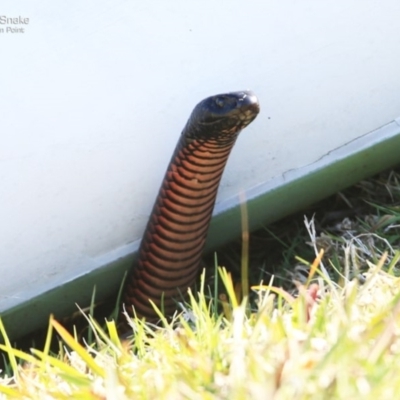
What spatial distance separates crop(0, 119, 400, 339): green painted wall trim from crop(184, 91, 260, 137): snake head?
1.28ft

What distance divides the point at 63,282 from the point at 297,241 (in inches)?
29.9

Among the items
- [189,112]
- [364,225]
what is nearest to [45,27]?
[189,112]

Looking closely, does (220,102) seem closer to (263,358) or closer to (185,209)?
(185,209)

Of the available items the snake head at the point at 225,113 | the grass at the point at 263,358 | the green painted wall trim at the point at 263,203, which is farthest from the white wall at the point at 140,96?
the grass at the point at 263,358

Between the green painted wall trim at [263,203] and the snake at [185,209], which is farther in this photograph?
the green painted wall trim at [263,203]

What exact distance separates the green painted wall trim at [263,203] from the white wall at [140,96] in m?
0.03

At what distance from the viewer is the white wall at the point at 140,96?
2.64 meters

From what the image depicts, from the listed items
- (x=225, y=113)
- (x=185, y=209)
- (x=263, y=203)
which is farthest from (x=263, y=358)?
(x=263, y=203)

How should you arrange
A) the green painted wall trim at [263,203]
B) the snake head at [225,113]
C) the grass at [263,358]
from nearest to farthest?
the grass at [263,358]
the snake head at [225,113]
the green painted wall trim at [263,203]

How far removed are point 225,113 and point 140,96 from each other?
36 centimetres

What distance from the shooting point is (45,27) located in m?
2.59

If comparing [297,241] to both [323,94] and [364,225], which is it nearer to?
[364,225]

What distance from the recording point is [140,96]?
8.98ft

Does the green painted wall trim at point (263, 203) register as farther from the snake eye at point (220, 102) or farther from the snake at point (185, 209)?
the snake eye at point (220, 102)
